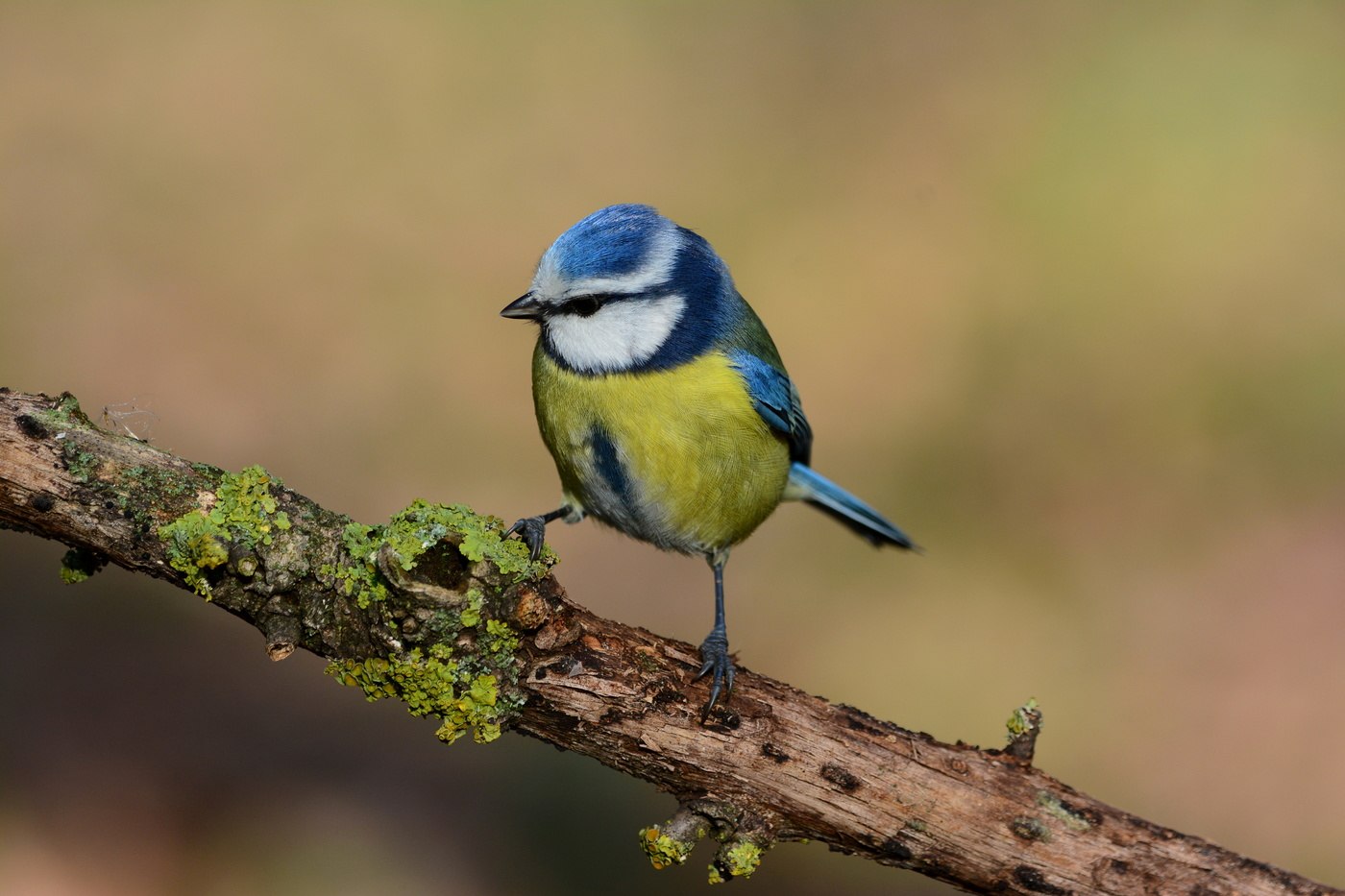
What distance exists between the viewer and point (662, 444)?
3.08 metres

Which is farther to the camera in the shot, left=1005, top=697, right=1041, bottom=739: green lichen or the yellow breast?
the yellow breast

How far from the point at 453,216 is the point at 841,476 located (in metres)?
2.39

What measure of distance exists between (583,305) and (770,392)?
0.59 metres

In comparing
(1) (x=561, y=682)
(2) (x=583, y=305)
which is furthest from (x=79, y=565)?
(2) (x=583, y=305)

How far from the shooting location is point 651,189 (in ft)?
20.1

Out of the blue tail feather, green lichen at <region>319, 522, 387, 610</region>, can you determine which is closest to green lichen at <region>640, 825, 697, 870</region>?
Answer: green lichen at <region>319, 522, 387, 610</region>

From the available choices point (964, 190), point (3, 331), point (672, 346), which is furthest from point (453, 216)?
point (672, 346)

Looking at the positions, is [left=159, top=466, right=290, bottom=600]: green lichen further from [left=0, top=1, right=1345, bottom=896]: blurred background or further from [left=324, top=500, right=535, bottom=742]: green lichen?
[left=0, top=1, right=1345, bottom=896]: blurred background

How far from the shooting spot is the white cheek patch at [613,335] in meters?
3.11

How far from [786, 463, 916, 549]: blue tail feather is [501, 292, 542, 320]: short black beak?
3.51 ft

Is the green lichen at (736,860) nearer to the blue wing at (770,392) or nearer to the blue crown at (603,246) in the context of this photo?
the blue wing at (770,392)

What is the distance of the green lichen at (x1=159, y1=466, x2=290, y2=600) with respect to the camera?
227 cm

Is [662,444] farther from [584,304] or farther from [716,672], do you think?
[716,672]

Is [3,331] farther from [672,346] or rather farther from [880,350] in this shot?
[880,350]
